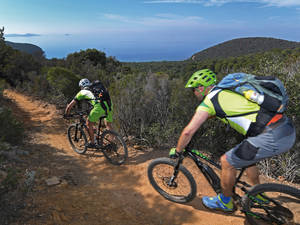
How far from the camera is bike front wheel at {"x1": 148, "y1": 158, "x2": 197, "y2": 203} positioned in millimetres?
3362

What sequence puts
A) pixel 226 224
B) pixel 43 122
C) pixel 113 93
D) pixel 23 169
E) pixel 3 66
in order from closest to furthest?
1. pixel 226 224
2. pixel 23 169
3. pixel 113 93
4. pixel 43 122
5. pixel 3 66

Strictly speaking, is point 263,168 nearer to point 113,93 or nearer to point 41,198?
point 41,198

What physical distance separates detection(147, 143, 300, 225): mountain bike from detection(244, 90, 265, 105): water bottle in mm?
931

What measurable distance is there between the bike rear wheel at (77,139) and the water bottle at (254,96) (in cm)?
414

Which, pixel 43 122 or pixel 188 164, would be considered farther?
pixel 43 122

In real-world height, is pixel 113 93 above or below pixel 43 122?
above

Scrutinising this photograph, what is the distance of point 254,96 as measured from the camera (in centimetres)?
229

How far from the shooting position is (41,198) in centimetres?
344

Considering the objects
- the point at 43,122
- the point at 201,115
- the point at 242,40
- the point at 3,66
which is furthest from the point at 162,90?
the point at 242,40

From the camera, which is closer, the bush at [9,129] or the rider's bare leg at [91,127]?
the bush at [9,129]

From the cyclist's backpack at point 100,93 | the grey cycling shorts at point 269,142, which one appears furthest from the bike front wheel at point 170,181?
the cyclist's backpack at point 100,93

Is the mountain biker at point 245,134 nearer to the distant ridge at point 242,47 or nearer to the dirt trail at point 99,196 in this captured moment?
the dirt trail at point 99,196

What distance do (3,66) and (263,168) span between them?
16.5m

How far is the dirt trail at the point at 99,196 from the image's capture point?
122 inches
